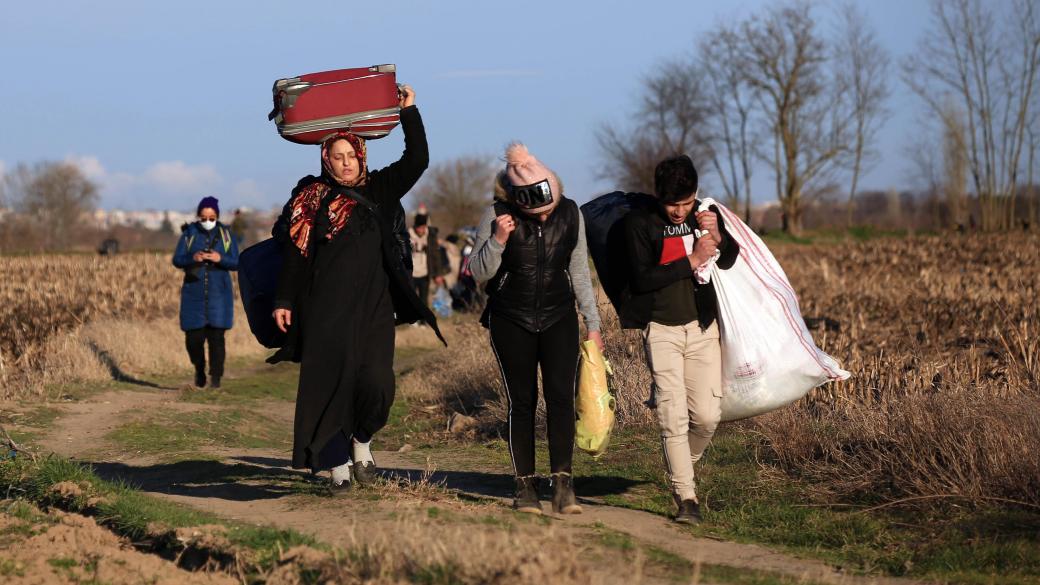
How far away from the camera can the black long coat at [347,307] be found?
718 centimetres

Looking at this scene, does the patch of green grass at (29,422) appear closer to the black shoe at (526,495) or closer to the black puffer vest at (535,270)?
the black shoe at (526,495)

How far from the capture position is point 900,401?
28.0 feet

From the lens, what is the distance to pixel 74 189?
309 ft

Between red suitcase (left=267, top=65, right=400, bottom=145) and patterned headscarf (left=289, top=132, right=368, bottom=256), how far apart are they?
0.19ft

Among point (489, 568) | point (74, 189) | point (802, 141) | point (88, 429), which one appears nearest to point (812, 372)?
point (489, 568)

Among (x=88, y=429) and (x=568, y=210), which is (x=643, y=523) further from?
(x=88, y=429)

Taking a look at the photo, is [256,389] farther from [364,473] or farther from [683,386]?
[683,386]

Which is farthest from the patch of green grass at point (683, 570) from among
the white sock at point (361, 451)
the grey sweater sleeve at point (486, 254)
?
the white sock at point (361, 451)

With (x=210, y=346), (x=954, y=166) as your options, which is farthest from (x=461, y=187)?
(x=210, y=346)

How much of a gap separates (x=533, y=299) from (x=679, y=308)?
0.76m

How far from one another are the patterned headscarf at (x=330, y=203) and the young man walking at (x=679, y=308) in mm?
1549

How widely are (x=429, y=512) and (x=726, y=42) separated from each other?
234ft

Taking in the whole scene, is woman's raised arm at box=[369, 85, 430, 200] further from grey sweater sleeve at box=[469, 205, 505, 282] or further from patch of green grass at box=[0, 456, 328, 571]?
patch of green grass at box=[0, 456, 328, 571]

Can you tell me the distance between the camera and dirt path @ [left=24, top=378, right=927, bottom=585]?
635 cm
